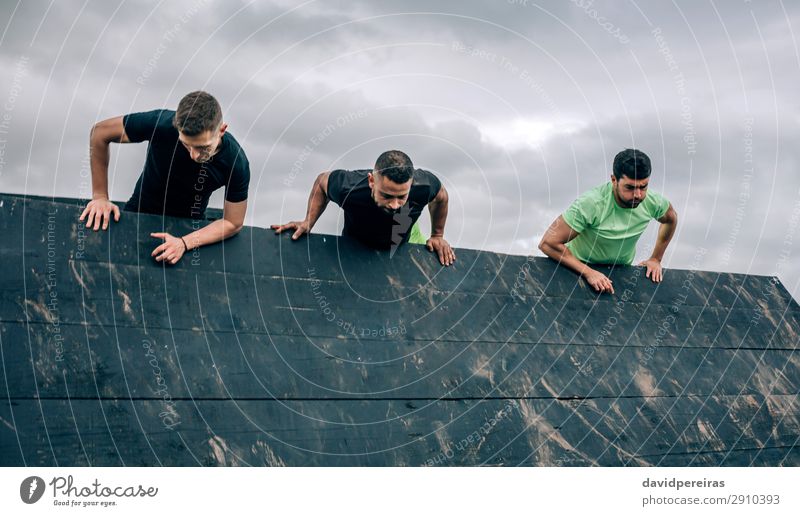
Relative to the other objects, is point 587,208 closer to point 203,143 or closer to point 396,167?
point 396,167

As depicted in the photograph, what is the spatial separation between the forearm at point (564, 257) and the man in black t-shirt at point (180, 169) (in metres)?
2.21

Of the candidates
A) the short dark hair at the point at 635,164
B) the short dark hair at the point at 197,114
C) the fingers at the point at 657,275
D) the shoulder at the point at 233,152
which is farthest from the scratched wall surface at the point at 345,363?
the short dark hair at the point at 635,164

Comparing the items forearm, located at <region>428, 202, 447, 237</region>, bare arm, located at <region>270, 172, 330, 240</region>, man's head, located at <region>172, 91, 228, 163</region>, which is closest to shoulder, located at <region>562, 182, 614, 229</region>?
forearm, located at <region>428, 202, 447, 237</region>

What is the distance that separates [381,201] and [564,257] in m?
1.49

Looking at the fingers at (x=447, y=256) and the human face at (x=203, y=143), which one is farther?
the fingers at (x=447, y=256)

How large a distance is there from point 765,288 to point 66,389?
17.3ft

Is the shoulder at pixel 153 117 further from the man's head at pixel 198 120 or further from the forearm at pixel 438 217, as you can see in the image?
the forearm at pixel 438 217

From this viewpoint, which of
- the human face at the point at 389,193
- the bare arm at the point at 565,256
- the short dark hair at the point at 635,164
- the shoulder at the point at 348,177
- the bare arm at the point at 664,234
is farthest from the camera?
the bare arm at the point at 664,234

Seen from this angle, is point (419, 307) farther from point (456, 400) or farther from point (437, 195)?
point (437, 195)

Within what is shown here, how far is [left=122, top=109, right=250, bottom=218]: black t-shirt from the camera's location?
15.5 ft

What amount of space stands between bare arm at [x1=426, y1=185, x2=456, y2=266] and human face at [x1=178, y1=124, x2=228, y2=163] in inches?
60.4

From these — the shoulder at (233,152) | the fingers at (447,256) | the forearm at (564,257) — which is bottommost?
the forearm at (564,257)

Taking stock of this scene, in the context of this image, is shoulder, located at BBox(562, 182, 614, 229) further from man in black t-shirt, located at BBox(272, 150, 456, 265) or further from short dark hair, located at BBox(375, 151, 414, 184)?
short dark hair, located at BBox(375, 151, 414, 184)

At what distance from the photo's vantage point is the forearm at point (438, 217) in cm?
540
